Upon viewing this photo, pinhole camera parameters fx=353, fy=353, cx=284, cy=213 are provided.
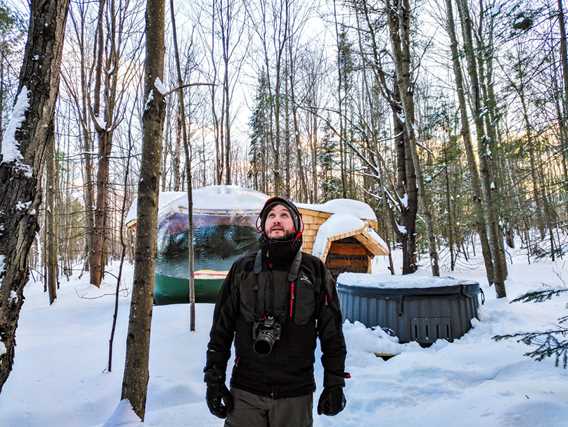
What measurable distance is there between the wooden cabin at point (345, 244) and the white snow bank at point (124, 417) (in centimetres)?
628

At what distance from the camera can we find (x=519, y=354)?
13.6 ft

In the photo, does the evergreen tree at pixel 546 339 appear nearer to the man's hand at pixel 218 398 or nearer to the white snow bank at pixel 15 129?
the man's hand at pixel 218 398

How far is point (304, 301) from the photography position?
6.38ft

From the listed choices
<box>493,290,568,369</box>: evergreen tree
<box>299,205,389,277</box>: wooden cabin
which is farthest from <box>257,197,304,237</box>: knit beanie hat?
<box>299,205,389,277</box>: wooden cabin

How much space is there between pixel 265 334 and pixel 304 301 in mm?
278

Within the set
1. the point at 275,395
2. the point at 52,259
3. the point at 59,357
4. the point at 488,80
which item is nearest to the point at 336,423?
the point at 275,395

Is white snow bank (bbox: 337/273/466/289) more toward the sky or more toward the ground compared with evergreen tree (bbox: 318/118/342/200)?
more toward the ground

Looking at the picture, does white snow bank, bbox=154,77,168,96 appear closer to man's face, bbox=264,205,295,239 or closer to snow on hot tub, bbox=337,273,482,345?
man's face, bbox=264,205,295,239

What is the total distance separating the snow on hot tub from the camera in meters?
5.24

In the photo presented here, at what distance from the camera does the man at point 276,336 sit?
1854 mm

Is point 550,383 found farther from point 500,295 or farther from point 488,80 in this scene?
point 488,80

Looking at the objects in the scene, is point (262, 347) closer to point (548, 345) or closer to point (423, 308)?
point (548, 345)

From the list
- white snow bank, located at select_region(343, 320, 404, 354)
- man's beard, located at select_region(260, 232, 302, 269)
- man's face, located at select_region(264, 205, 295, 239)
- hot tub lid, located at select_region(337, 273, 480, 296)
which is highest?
man's face, located at select_region(264, 205, 295, 239)

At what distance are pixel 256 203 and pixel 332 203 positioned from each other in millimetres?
3188
